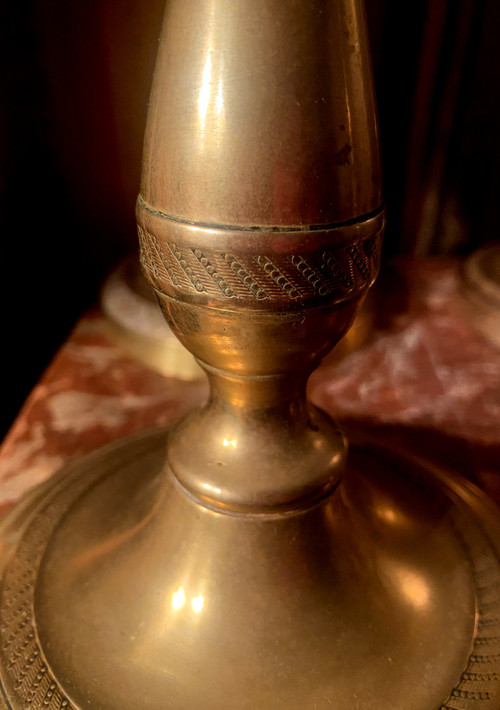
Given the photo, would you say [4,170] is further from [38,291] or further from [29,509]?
[29,509]

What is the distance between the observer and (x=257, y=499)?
37 centimetres

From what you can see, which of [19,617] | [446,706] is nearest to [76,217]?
[19,617]

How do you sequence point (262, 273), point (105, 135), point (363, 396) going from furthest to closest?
1. point (105, 135)
2. point (363, 396)
3. point (262, 273)

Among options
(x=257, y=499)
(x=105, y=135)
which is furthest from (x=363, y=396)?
(x=105, y=135)

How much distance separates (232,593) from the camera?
378mm

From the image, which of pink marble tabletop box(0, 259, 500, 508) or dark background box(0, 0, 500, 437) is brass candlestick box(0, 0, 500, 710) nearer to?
pink marble tabletop box(0, 259, 500, 508)

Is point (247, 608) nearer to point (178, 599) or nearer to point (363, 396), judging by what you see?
point (178, 599)

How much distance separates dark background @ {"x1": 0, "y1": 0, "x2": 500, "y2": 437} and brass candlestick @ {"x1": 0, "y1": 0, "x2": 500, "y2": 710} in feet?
1.72

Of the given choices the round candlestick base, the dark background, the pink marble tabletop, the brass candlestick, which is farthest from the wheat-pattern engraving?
the dark background

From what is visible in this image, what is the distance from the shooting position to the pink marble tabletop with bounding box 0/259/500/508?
614 millimetres

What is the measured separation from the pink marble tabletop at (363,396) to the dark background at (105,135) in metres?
0.17

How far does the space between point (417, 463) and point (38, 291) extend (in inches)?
26.1

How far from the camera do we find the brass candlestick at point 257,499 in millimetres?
280

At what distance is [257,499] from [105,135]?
0.74 m
